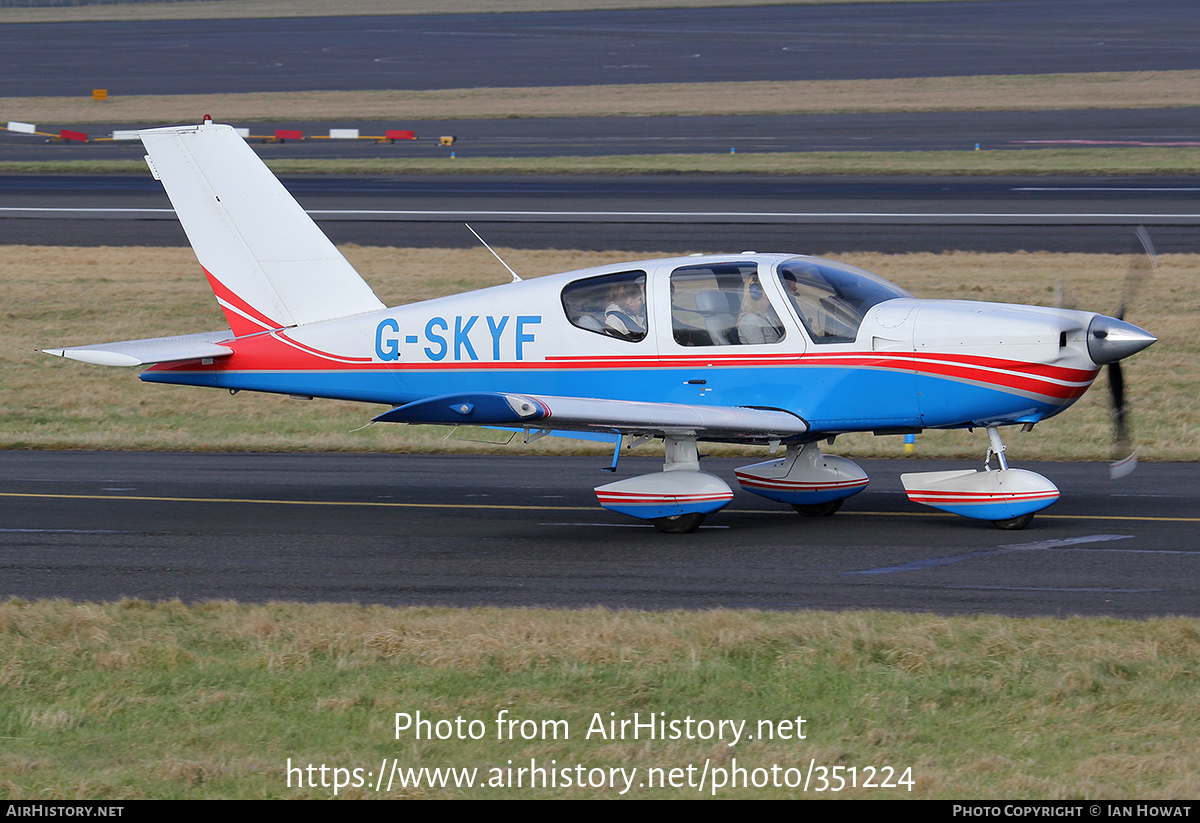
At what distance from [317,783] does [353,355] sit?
7174 mm

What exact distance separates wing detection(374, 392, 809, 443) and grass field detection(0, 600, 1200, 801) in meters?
2.09

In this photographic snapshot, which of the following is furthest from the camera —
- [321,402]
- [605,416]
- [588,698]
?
[321,402]

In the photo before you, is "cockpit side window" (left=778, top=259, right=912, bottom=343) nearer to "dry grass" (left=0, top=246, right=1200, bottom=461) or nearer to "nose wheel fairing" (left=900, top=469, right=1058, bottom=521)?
"nose wheel fairing" (left=900, top=469, right=1058, bottom=521)

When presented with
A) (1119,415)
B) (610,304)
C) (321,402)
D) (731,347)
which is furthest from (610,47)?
(1119,415)

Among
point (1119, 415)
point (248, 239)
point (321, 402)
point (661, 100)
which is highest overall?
point (661, 100)

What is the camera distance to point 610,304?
1245cm

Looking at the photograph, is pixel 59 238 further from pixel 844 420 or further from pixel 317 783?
pixel 317 783

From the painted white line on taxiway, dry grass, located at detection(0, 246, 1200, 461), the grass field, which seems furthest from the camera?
the painted white line on taxiway

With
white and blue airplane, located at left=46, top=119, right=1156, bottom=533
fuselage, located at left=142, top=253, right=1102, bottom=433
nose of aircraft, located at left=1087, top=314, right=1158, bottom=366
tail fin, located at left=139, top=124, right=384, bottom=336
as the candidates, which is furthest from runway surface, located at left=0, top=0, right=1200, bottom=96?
nose of aircraft, located at left=1087, top=314, right=1158, bottom=366

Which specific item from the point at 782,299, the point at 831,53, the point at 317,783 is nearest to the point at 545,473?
the point at 782,299

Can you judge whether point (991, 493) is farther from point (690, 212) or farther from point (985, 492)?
point (690, 212)

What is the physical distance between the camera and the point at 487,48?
7531 cm

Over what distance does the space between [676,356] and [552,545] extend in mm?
1987

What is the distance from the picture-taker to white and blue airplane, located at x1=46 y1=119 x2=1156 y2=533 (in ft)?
38.0
